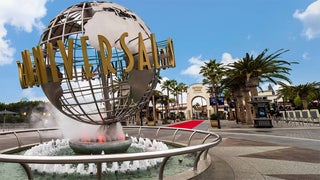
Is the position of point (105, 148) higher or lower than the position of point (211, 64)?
lower

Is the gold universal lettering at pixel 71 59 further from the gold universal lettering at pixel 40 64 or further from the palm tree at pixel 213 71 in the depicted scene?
the palm tree at pixel 213 71

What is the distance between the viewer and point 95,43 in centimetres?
539

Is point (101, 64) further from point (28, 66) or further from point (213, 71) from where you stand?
point (213, 71)

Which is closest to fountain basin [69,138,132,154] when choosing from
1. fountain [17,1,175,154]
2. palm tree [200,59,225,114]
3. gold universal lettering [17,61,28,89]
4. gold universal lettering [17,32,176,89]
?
fountain [17,1,175,154]

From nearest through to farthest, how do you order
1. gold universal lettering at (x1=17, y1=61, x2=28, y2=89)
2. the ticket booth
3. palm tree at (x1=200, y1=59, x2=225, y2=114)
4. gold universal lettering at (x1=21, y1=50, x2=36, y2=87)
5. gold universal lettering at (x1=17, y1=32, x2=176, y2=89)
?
gold universal lettering at (x1=17, y1=32, x2=176, y2=89) → gold universal lettering at (x1=21, y1=50, x2=36, y2=87) → gold universal lettering at (x1=17, y1=61, x2=28, y2=89) → the ticket booth → palm tree at (x1=200, y1=59, x2=225, y2=114)

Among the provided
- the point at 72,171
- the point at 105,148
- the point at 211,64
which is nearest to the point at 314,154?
the point at 105,148

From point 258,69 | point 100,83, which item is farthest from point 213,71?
point 100,83

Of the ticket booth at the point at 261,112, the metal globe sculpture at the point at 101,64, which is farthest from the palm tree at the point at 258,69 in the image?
the metal globe sculpture at the point at 101,64

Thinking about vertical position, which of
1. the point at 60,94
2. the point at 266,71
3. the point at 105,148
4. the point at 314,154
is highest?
the point at 266,71

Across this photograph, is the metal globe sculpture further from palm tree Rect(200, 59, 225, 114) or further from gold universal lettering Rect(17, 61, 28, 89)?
palm tree Rect(200, 59, 225, 114)

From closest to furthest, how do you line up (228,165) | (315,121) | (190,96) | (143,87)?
(228,165) < (143,87) < (315,121) < (190,96)

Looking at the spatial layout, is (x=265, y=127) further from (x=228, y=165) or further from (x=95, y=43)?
(x=95, y=43)

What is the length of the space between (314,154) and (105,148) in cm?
700

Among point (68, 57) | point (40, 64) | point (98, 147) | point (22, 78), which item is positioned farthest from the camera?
point (22, 78)
